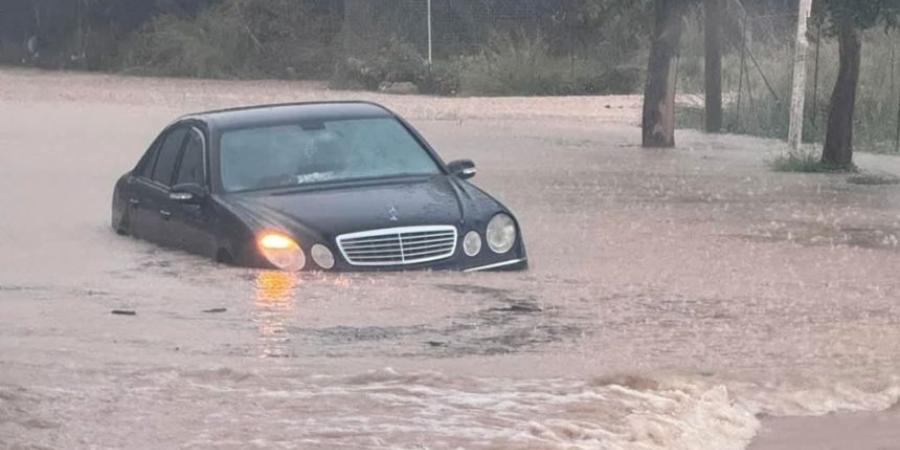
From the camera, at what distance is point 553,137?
27.5 meters

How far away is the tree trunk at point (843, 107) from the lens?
2070 centimetres

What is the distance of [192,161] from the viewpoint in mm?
12812

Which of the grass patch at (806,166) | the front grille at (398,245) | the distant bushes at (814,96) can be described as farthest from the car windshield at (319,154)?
the distant bushes at (814,96)

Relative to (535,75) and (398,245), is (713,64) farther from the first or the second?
(398,245)

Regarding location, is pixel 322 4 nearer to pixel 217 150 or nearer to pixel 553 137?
pixel 553 137

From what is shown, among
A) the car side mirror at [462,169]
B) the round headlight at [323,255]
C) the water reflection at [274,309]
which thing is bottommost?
the water reflection at [274,309]

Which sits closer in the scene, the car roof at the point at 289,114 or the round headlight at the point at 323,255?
the round headlight at the point at 323,255

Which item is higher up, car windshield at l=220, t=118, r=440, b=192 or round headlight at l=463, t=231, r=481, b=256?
car windshield at l=220, t=118, r=440, b=192

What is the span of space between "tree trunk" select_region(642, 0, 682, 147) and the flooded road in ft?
21.1

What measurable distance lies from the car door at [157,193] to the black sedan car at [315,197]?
0.01m

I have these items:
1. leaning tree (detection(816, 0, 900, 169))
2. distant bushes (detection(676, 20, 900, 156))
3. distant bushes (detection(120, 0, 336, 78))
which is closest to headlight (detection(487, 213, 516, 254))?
leaning tree (detection(816, 0, 900, 169))

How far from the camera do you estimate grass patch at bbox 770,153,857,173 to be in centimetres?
2102

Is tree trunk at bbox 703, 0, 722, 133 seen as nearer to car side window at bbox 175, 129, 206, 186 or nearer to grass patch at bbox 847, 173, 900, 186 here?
grass patch at bbox 847, 173, 900, 186

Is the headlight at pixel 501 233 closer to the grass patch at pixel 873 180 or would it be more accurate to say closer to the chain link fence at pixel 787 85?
the grass patch at pixel 873 180
